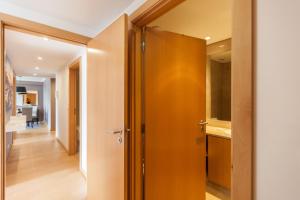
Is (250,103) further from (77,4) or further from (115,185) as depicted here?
(77,4)

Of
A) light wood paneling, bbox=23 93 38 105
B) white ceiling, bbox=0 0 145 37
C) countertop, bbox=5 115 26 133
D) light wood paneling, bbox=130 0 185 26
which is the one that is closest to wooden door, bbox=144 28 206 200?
light wood paneling, bbox=130 0 185 26

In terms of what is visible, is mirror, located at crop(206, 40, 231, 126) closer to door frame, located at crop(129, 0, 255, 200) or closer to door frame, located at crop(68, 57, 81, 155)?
door frame, located at crop(129, 0, 255, 200)

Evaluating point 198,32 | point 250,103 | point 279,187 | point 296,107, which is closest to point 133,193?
point 279,187

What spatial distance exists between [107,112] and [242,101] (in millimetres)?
1195

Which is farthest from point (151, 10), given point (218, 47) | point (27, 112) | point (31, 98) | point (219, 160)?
point (31, 98)

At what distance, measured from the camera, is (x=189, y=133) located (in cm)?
173

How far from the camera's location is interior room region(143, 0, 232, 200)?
1.53 meters

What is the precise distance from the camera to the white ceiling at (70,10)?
1534 millimetres

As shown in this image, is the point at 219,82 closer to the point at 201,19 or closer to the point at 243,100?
the point at 201,19

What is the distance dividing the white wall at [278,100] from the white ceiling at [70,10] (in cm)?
111

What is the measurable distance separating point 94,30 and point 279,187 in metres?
2.30

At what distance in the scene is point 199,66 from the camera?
1.80m

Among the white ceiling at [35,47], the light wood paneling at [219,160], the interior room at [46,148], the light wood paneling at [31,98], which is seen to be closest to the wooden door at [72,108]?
the interior room at [46,148]

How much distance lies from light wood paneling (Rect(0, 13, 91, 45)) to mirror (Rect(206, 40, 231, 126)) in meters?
1.96
